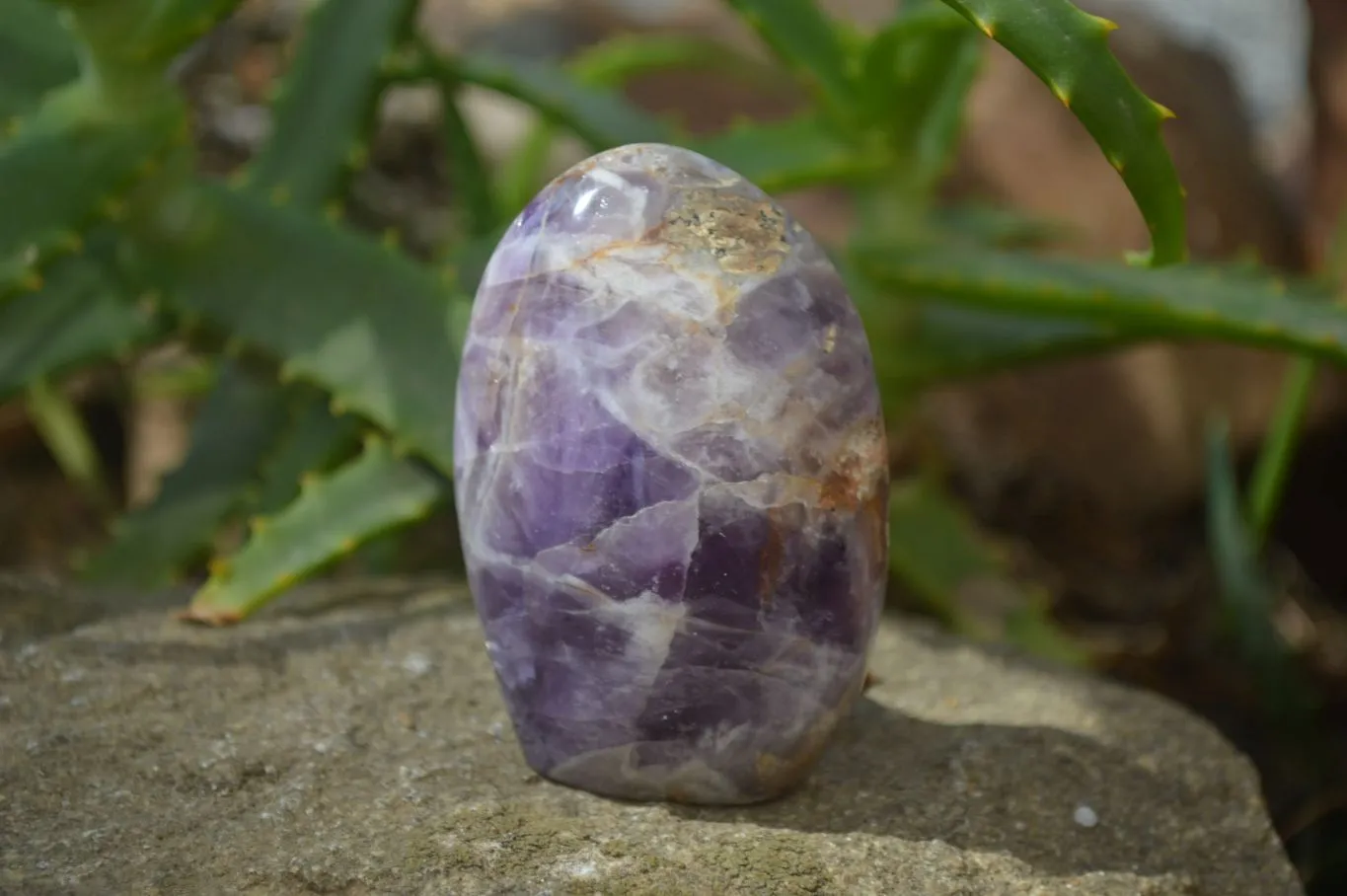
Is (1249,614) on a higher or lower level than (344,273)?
lower

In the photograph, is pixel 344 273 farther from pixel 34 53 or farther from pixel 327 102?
pixel 34 53

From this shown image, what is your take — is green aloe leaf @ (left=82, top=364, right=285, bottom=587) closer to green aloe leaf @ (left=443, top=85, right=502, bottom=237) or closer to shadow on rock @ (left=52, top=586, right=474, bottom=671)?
shadow on rock @ (left=52, top=586, right=474, bottom=671)

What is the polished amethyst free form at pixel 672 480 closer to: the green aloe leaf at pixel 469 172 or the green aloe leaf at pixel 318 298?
the green aloe leaf at pixel 318 298

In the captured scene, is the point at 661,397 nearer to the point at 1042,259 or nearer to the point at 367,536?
the point at 367,536

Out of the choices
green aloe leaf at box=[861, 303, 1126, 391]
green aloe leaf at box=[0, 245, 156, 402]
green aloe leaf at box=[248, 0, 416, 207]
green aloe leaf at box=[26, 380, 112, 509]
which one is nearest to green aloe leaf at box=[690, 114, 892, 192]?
green aloe leaf at box=[861, 303, 1126, 391]

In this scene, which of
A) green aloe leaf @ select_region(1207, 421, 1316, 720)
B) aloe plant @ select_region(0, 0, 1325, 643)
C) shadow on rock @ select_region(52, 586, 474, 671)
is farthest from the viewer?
green aloe leaf @ select_region(1207, 421, 1316, 720)

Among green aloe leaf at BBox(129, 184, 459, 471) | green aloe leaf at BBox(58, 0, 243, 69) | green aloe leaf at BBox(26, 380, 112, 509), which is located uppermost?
green aloe leaf at BBox(58, 0, 243, 69)

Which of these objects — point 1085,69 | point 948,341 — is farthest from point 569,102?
point 1085,69

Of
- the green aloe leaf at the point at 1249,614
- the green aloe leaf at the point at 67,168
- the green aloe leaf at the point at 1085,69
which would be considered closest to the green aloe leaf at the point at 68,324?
the green aloe leaf at the point at 67,168
